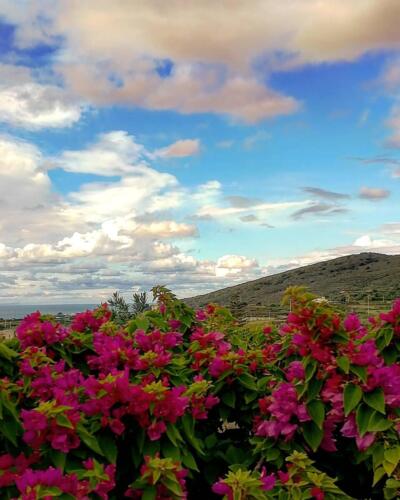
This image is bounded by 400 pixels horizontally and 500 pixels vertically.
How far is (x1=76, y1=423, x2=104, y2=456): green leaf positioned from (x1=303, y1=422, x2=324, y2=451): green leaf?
3.59ft

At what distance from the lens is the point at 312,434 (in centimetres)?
312

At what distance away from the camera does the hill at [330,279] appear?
61812 millimetres

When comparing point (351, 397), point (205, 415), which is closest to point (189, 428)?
point (205, 415)

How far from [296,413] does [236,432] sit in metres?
1.00

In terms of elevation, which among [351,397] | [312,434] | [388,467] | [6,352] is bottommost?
[388,467]

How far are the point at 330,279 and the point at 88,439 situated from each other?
6930 centimetres

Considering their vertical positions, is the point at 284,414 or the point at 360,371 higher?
the point at 360,371

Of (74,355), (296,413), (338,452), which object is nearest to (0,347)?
(74,355)

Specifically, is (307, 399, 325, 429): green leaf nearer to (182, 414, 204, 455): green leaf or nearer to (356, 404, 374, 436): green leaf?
(356, 404, 374, 436): green leaf

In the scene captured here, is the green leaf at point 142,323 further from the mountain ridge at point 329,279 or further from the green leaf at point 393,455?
the mountain ridge at point 329,279

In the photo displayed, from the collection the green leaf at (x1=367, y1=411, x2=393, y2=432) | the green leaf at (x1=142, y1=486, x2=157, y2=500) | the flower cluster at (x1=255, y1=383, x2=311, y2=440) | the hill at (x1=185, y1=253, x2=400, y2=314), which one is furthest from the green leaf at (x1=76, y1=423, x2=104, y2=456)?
the hill at (x1=185, y1=253, x2=400, y2=314)

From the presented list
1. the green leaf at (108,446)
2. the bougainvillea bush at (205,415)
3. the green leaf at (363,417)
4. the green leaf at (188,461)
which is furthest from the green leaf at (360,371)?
the green leaf at (108,446)

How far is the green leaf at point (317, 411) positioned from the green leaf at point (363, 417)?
187 millimetres

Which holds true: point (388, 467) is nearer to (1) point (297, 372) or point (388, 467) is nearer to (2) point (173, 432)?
(1) point (297, 372)
